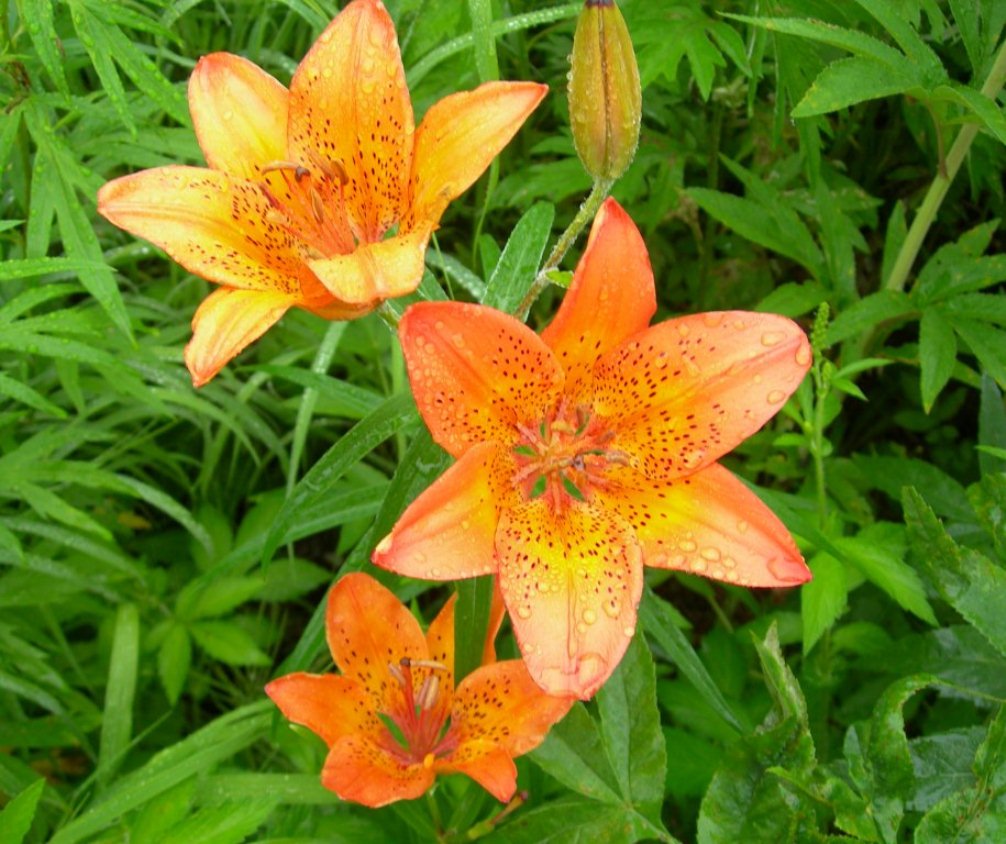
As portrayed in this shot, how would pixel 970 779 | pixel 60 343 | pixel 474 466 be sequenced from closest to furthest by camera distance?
pixel 474 466, pixel 970 779, pixel 60 343

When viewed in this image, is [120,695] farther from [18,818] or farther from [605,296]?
[605,296]

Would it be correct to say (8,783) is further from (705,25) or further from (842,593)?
(705,25)

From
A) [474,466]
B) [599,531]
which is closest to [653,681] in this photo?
[599,531]

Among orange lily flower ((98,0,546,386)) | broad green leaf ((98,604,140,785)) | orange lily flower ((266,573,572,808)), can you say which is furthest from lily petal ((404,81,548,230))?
broad green leaf ((98,604,140,785))

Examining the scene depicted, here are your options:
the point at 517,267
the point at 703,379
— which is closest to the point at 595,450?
the point at 703,379

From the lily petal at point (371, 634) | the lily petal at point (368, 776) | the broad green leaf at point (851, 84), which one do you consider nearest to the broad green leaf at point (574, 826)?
the lily petal at point (368, 776)
